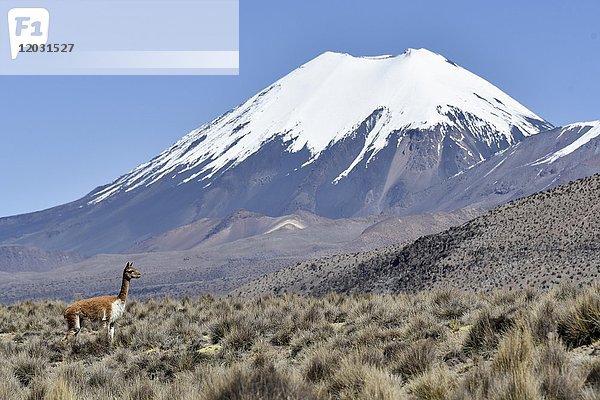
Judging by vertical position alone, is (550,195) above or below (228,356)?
above

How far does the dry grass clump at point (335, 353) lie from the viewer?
8.77 m

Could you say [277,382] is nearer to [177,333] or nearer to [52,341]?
[177,333]

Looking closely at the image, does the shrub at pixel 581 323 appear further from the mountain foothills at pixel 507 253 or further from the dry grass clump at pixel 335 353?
the mountain foothills at pixel 507 253

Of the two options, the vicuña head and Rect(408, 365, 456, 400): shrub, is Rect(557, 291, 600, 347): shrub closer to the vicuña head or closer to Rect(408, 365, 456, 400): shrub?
Rect(408, 365, 456, 400): shrub

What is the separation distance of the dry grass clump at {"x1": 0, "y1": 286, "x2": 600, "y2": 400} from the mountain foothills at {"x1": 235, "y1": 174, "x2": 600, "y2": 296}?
28689 millimetres

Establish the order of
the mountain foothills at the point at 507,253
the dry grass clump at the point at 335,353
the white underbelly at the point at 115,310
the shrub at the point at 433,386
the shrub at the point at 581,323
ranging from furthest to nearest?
the mountain foothills at the point at 507,253 → the white underbelly at the point at 115,310 → the shrub at the point at 581,323 → the shrub at the point at 433,386 → the dry grass clump at the point at 335,353

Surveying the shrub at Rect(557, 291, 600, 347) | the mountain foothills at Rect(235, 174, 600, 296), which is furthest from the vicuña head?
the mountain foothills at Rect(235, 174, 600, 296)

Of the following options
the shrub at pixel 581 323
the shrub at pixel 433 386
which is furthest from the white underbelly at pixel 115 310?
the shrub at pixel 581 323

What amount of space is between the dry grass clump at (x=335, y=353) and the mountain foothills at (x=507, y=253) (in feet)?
94.1

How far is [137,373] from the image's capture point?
12898mm

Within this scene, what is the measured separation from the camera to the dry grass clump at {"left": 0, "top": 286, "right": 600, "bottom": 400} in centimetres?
877

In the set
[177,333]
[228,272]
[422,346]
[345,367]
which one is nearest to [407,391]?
[345,367]

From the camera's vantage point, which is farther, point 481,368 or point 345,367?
point 345,367

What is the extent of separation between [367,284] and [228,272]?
116683 millimetres
